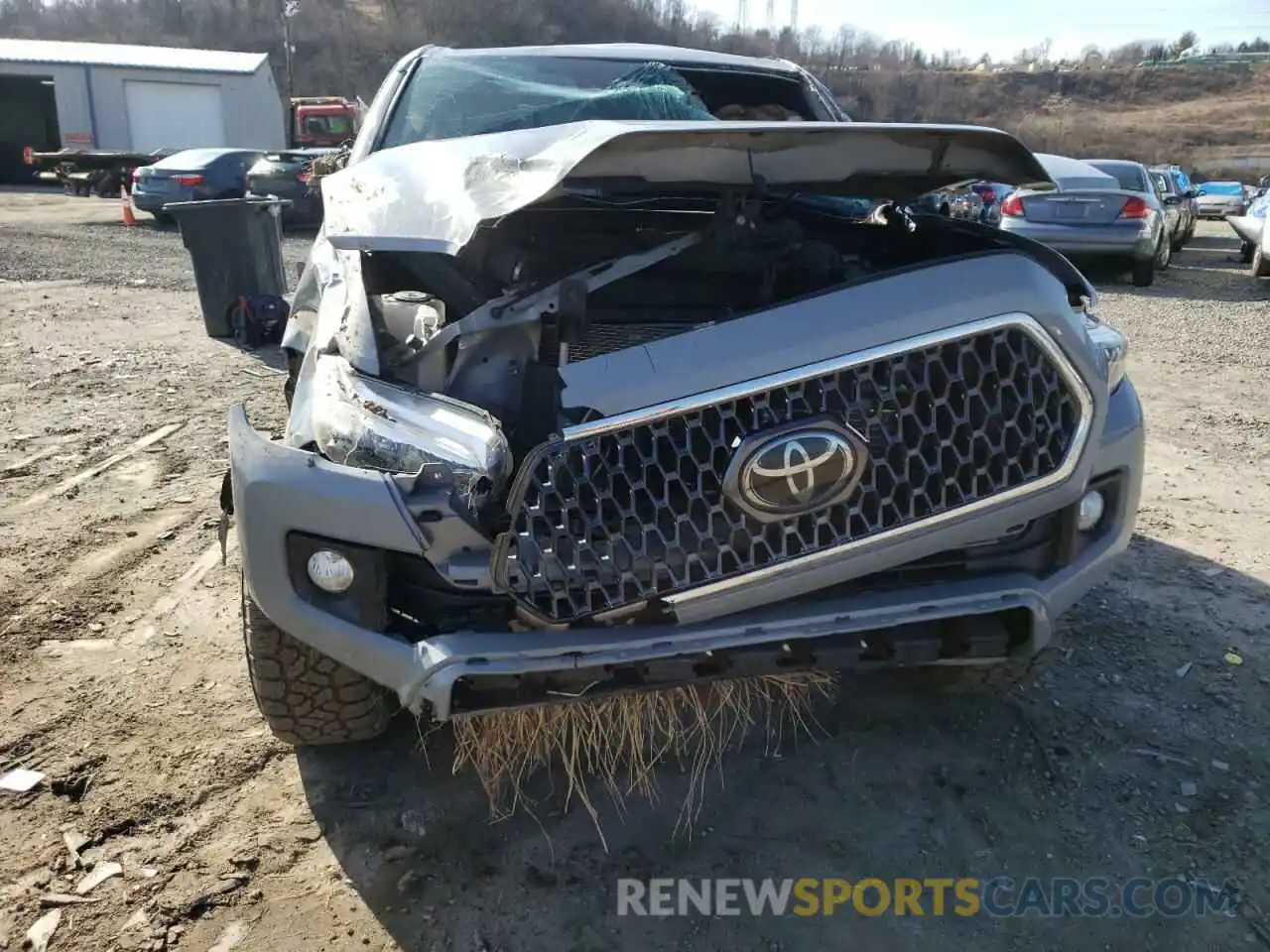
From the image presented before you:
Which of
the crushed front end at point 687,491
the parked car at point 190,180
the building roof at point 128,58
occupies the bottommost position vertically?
the parked car at point 190,180

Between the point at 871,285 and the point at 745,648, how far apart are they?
804 millimetres

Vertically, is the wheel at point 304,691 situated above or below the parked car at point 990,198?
below

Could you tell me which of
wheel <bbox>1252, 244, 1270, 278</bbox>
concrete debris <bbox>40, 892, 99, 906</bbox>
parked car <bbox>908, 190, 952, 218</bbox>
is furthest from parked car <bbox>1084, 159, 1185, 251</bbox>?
concrete debris <bbox>40, 892, 99, 906</bbox>

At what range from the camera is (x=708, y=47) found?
6147 centimetres

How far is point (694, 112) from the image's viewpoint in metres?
3.59

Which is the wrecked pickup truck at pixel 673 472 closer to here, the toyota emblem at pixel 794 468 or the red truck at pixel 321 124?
the toyota emblem at pixel 794 468

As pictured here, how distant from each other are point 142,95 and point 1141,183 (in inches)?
1097

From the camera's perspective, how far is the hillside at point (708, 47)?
2136 inches

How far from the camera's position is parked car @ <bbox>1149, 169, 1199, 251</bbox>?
529 inches

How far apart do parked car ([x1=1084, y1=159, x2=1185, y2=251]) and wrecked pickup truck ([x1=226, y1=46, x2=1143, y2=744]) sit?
32.0 ft

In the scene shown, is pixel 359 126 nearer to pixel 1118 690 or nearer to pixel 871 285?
pixel 871 285

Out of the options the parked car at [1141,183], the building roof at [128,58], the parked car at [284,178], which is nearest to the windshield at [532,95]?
the parked car at [1141,183]

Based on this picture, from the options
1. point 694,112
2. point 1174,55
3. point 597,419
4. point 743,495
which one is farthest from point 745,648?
point 1174,55

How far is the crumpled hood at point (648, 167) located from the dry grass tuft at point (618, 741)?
1145mm
